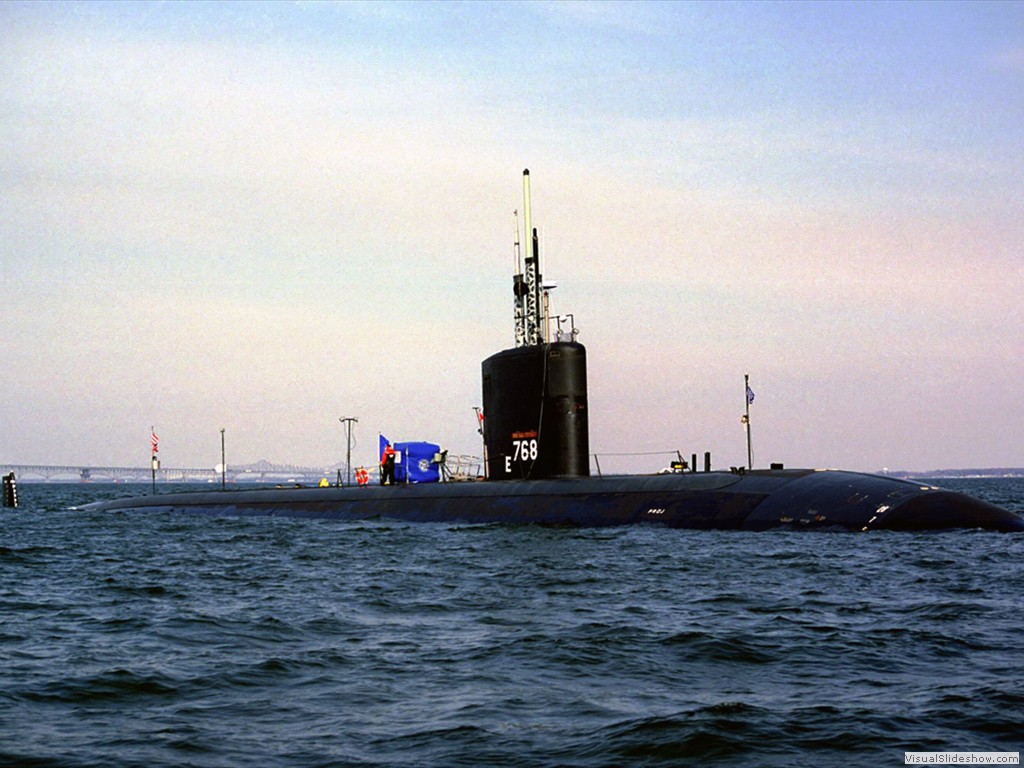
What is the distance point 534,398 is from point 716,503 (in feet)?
19.4

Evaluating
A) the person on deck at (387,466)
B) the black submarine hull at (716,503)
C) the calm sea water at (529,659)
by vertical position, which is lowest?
the calm sea water at (529,659)

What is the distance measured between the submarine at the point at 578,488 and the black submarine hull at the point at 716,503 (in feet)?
0.09

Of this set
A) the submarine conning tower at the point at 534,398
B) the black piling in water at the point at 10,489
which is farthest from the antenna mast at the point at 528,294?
the black piling in water at the point at 10,489

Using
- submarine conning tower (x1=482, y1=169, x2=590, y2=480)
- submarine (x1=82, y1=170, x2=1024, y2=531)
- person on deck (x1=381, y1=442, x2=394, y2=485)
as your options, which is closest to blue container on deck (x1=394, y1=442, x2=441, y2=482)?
person on deck (x1=381, y1=442, x2=394, y2=485)

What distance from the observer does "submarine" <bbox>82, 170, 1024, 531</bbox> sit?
87.7ft

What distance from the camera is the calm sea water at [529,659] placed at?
937 centimetres

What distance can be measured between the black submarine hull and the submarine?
0.03 m

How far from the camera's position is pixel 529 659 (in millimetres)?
12688

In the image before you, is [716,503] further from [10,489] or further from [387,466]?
[10,489]

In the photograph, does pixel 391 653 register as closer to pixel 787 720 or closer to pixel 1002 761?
pixel 787 720

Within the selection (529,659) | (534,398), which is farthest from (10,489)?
(529,659)

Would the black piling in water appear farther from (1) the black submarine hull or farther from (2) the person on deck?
(1) the black submarine hull

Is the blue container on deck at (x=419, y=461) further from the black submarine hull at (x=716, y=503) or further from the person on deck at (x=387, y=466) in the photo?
the black submarine hull at (x=716, y=503)

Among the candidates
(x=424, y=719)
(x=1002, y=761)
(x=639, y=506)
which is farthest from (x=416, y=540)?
(x=1002, y=761)
